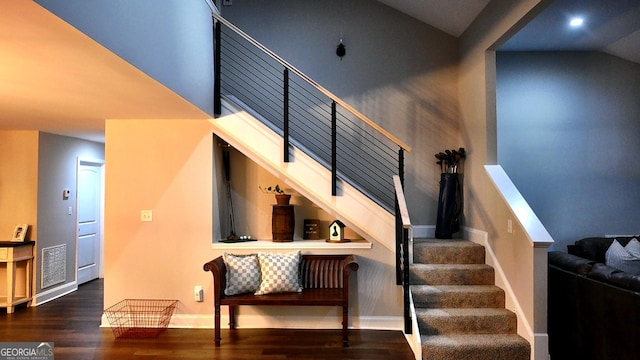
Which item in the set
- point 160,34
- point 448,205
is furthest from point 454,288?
point 160,34

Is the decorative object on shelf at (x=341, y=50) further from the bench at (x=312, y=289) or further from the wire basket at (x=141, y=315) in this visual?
the wire basket at (x=141, y=315)

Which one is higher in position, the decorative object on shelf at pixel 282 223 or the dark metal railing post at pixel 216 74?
the dark metal railing post at pixel 216 74

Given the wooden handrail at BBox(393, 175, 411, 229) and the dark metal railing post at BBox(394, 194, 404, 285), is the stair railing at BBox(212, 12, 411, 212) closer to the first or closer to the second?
the wooden handrail at BBox(393, 175, 411, 229)

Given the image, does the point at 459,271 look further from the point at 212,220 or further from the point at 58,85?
the point at 58,85

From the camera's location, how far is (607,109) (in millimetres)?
4652

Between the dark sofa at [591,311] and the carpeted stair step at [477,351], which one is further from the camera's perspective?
the carpeted stair step at [477,351]

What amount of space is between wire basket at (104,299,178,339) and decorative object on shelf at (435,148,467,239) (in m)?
3.12

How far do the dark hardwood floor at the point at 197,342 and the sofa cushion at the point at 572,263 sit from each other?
1536mm

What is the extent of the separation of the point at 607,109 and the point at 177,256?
5294mm

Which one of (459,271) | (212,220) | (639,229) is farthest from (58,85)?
(639,229)

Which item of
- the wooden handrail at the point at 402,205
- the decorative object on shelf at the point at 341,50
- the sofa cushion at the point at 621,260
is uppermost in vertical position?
the decorative object on shelf at the point at 341,50

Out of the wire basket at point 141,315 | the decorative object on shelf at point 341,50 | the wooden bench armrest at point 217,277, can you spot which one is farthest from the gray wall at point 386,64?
the wire basket at point 141,315

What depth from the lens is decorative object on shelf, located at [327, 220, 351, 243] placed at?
164 inches

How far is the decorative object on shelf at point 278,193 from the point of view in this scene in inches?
167
